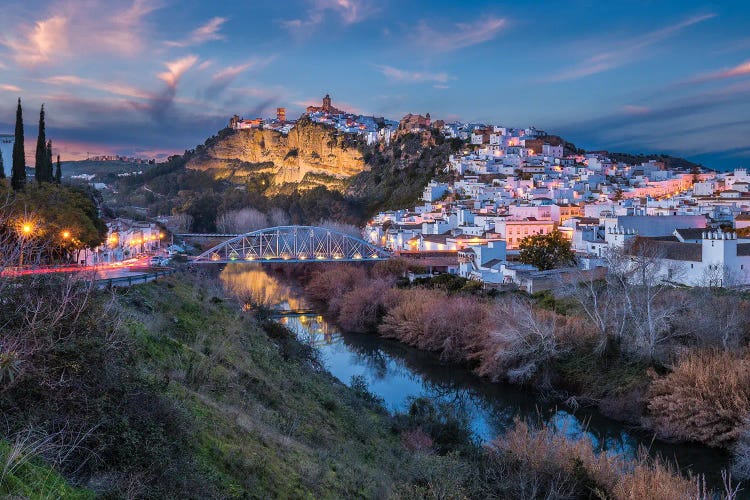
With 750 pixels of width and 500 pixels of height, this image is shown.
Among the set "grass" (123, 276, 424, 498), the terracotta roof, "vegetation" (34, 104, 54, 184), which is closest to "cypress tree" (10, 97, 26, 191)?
"vegetation" (34, 104, 54, 184)

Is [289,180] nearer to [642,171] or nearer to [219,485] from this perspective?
[642,171]

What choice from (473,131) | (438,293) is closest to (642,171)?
(473,131)

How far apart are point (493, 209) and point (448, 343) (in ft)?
118

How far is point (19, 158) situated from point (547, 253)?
28.3 meters

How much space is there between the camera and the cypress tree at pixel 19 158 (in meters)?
25.6

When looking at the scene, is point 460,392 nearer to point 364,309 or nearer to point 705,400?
point 705,400

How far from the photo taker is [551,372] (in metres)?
19.7

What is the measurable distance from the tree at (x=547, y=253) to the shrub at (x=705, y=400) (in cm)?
1801

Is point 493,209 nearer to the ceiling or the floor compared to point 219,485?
nearer to the ceiling

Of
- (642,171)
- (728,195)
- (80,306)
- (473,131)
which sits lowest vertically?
(80,306)

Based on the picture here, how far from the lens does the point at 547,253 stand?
34.2m

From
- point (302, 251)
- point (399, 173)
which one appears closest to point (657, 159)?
point (399, 173)

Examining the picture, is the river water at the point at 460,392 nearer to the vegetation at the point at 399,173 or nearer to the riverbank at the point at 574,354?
the riverbank at the point at 574,354

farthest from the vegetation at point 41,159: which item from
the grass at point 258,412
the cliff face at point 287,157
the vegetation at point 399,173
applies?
the cliff face at point 287,157
